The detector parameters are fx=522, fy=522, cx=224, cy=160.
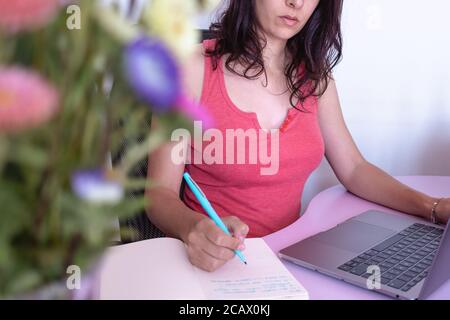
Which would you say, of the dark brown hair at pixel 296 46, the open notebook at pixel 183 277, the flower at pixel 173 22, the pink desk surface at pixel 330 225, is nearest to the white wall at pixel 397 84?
the dark brown hair at pixel 296 46

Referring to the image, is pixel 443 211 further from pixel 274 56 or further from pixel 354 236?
pixel 274 56

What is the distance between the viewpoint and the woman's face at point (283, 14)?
44.4 inches

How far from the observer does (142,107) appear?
0.30 m

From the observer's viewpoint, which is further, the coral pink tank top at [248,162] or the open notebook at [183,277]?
the coral pink tank top at [248,162]

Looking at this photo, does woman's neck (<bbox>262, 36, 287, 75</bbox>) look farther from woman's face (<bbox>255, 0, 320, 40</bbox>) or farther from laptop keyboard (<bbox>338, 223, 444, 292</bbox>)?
laptop keyboard (<bbox>338, 223, 444, 292</bbox>)

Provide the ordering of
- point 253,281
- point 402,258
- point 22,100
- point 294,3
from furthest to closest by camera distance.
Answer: point 294,3, point 402,258, point 253,281, point 22,100

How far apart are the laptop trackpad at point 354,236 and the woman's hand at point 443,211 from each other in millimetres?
131

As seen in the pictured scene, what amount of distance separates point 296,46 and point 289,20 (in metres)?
0.18

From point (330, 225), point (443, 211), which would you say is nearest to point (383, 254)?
point (330, 225)

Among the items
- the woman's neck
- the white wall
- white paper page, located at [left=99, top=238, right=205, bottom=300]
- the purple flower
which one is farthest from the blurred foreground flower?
the white wall

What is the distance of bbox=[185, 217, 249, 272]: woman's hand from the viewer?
28.5 inches

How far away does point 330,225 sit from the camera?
989 millimetres

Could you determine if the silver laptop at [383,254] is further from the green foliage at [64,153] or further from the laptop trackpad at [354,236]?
the green foliage at [64,153]

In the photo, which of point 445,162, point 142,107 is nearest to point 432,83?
point 445,162
